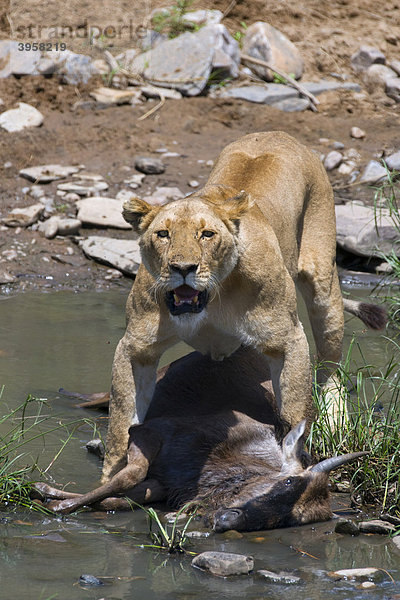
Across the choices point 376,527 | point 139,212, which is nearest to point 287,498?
point 376,527

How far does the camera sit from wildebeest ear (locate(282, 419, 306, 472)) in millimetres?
4445

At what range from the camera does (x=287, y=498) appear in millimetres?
4402

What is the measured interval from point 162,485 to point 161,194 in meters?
5.69

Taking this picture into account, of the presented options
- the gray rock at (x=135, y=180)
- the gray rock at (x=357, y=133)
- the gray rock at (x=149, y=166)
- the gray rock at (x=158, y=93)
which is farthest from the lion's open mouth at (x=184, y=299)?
the gray rock at (x=158, y=93)

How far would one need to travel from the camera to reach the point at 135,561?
12.7 feet

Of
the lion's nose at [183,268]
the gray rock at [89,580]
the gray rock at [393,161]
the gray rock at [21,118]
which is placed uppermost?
the lion's nose at [183,268]

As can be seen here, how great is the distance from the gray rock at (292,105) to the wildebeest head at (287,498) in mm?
8437

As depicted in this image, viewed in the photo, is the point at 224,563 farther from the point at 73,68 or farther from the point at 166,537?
the point at 73,68

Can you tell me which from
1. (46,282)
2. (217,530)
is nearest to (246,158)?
(217,530)

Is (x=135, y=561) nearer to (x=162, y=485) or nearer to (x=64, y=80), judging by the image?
(x=162, y=485)

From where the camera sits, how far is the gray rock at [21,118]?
11109 mm

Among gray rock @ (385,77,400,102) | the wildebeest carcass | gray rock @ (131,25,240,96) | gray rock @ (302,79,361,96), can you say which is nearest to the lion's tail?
the wildebeest carcass

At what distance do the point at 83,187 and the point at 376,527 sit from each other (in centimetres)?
660

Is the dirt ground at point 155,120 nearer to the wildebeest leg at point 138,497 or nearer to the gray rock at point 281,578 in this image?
the wildebeest leg at point 138,497
